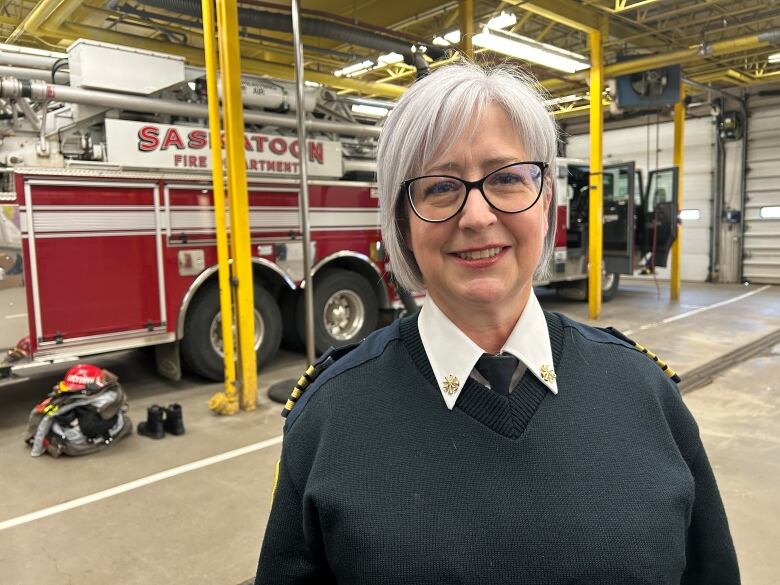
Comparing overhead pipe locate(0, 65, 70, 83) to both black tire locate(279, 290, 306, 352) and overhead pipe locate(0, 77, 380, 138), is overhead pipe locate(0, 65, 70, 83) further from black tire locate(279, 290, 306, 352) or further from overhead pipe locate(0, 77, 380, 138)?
black tire locate(279, 290, 306, 352)

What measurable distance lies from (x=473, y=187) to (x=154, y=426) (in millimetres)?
3955

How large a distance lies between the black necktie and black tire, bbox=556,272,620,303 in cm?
1048

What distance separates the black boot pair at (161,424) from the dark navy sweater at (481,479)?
356cm

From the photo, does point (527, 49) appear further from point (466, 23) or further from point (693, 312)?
point (693, 312)

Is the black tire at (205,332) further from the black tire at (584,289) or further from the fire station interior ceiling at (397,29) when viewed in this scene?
the black tire at (584,289)

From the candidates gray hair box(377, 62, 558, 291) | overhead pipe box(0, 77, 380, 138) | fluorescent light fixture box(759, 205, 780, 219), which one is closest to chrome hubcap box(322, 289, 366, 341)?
overhead pipe box(0, 77, 380, 138)

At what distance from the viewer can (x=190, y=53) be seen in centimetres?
817

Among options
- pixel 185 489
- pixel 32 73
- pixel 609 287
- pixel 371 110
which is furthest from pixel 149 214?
pixel 609 287

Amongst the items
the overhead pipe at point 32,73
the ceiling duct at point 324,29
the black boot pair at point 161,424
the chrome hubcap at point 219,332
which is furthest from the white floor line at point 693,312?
the overhead pipe at point 32,73

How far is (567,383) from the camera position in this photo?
3.40 feet

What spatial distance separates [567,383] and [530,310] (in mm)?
147

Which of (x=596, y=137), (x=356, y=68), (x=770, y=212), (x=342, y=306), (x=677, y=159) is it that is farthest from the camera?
(x=770, y=212)

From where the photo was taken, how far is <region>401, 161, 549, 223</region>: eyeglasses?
1008mm

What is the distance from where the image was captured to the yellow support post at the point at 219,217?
14.6 ft
